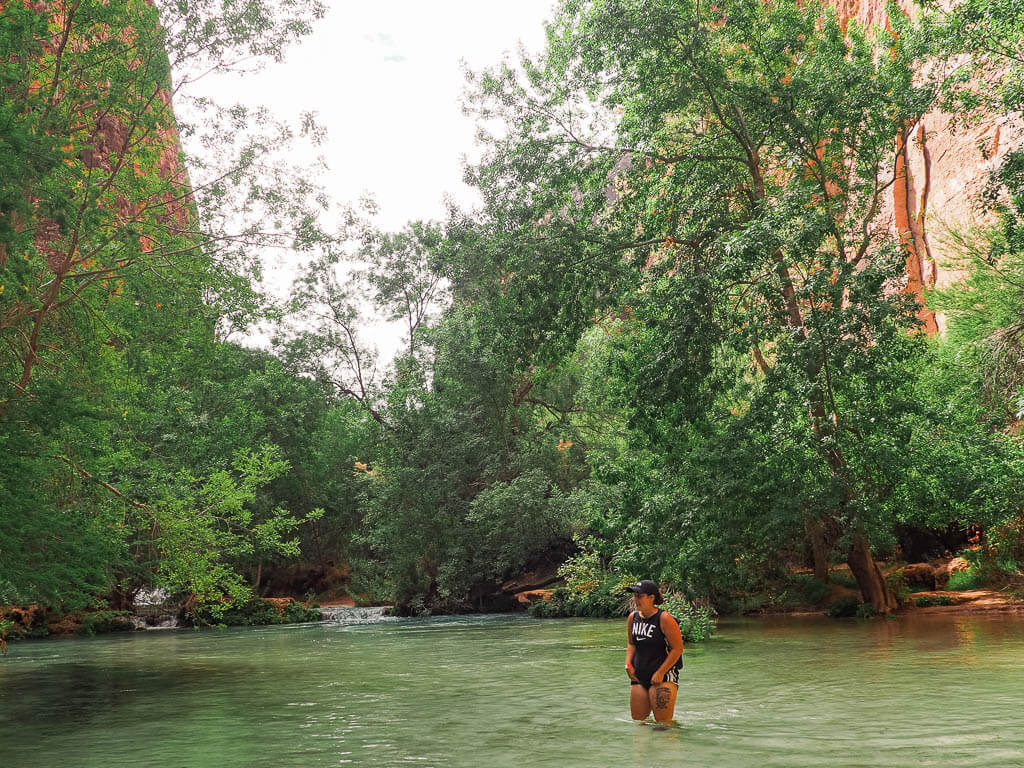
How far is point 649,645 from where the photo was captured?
344 inches

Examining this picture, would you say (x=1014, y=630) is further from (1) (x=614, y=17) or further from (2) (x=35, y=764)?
(2) (x=35, y=764)

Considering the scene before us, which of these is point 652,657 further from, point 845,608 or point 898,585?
point 898,585

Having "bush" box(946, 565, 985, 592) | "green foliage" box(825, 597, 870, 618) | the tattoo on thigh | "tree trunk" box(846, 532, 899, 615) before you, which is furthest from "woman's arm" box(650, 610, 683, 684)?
"bush" box(946, 565, 985, 592)

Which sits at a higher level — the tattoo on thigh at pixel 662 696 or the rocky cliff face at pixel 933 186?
the rocky cliff face at pixel 933 186

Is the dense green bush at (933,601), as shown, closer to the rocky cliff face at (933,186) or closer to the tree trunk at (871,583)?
the tree trunk at (871,583)

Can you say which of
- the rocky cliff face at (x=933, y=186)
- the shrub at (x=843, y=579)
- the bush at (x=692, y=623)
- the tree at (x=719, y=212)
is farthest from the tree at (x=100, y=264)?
the rocky cliff face at (x=933, y=186)

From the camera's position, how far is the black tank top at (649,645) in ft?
28.6

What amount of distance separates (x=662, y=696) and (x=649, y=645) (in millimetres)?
570

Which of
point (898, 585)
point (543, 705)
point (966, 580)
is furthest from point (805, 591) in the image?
point (543, 705)

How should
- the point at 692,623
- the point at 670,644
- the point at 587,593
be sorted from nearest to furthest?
the point at 670,644
the point at 692,623
the point at 587,593

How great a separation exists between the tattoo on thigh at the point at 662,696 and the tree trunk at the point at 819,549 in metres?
15.0

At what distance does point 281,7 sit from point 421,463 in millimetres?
26226

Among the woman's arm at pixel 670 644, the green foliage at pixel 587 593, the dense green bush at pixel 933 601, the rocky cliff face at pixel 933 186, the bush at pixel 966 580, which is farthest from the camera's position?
the green foliage at pixel 587 593

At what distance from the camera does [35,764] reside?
8086 mm
